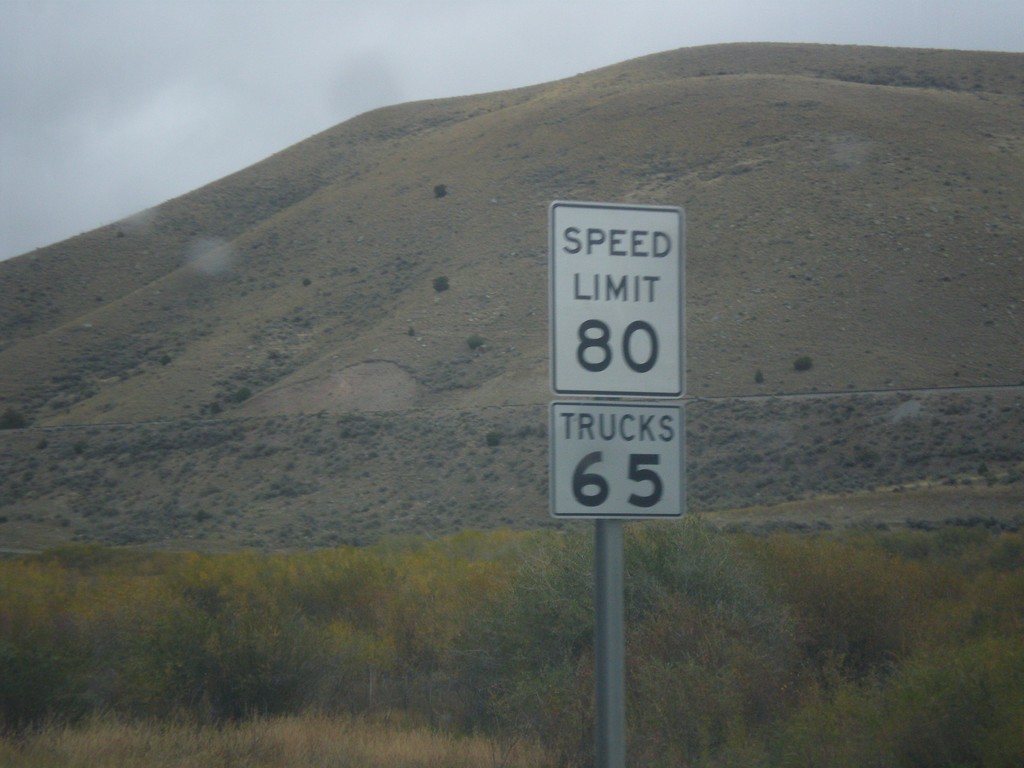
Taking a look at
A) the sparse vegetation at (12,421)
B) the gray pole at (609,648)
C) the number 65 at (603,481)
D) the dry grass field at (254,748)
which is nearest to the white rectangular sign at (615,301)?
the number 65 at (603,481)

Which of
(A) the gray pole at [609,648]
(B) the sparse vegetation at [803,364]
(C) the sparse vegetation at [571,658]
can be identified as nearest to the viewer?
(A) the gray pole at [609,648]

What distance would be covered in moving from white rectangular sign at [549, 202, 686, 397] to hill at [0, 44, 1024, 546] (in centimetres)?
3207

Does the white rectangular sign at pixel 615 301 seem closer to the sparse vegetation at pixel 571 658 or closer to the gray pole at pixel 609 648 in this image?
the gray pole at pixel 609 648

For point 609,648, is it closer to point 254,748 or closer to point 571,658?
point 254,748

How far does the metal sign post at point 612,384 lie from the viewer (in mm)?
4309

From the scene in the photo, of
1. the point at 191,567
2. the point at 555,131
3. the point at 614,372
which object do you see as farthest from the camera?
the point at 555,131

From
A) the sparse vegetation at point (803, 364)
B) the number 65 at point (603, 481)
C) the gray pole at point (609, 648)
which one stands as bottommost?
the gray pole at point (609, 648)

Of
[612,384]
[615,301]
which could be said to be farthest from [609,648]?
[615,301]

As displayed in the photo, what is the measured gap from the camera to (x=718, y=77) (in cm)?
8069

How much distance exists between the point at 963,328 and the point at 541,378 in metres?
19.1

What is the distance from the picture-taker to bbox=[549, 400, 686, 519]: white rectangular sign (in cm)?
430

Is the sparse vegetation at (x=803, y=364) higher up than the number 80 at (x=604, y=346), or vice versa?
the sparse vegetation at (x=803, y=364)

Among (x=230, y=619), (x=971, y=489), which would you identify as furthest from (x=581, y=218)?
(x=971, y=489)

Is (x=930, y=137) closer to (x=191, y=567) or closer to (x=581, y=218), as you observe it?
(x=191, y=567)
